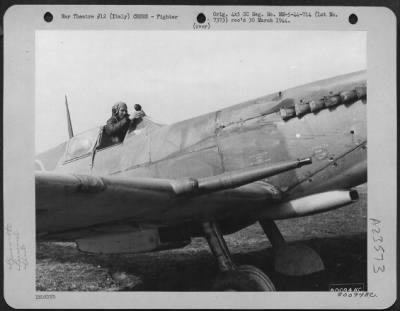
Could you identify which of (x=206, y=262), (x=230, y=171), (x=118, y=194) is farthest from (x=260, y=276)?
(x=118, y=194)

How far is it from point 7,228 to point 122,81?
20.7 inches

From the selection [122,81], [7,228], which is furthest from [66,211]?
[122,81]

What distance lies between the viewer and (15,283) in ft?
4.06

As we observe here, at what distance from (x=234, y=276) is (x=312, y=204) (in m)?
0.31

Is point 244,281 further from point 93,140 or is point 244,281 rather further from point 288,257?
point 93,140

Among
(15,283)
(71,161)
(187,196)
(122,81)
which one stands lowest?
(15,283)

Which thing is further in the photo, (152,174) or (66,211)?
(152,174)

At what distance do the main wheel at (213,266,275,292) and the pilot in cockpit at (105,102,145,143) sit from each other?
1.70 feet

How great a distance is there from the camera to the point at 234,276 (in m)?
1.25

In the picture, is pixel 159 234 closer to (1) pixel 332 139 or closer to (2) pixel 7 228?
(2) pixel 7 228

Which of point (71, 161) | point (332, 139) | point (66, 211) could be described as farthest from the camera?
point (71, 161)

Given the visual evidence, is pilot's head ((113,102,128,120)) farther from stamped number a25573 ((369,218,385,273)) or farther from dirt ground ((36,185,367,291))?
stamped number a25573 ((369,218,385,273))

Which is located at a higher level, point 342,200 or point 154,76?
point 154,76

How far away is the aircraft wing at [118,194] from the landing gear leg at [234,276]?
5.4 inches
